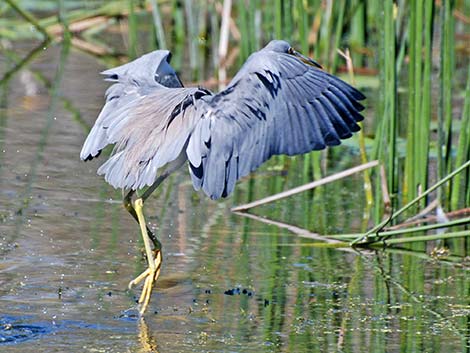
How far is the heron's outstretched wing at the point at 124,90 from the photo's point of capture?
4934 mm

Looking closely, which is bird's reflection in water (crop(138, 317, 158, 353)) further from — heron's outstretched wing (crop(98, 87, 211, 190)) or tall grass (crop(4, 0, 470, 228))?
tall grass (crop(4, 0, 470, 228))

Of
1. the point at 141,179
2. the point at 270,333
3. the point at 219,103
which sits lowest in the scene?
the point at 270,333

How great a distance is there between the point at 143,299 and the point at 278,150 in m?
0.80

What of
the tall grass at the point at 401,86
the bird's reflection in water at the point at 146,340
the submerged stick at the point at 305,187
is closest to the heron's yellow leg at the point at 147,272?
the bird's reflection in water at the point at 146,340

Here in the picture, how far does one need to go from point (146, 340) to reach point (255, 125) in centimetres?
100

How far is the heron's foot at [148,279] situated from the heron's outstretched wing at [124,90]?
529 mm

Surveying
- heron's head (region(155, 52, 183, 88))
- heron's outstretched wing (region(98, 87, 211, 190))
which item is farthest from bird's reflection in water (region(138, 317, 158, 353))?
heron's head (region(155, 52, 183, 88))

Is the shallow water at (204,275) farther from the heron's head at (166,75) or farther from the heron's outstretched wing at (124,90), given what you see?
the heron's head at (166,75)

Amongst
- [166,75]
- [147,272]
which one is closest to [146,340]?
[147,272]

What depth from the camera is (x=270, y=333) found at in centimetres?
435

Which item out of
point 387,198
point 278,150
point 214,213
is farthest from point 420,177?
point 278,150

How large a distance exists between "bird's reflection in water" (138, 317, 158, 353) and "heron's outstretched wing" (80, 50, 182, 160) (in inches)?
33.3

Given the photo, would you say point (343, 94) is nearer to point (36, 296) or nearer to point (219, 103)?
point (219, 103)

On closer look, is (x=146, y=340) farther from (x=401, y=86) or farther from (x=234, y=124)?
(x=401, y=86)
